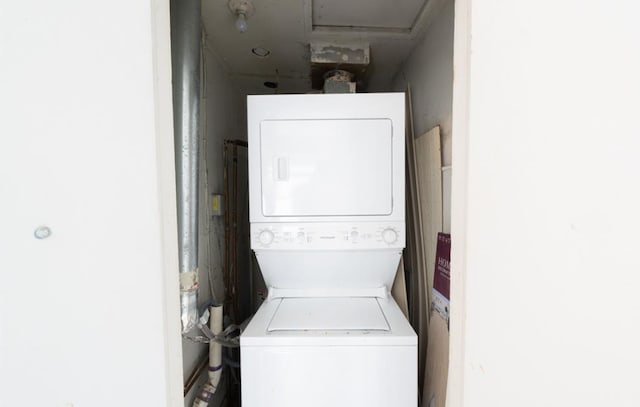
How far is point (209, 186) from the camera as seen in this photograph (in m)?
1.82

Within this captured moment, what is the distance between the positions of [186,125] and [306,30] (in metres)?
1.13

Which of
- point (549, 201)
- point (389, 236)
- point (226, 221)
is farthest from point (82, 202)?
point (226, 221)

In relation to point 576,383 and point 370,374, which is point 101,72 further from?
point 370,374

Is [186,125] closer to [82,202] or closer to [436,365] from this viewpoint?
[82,202]

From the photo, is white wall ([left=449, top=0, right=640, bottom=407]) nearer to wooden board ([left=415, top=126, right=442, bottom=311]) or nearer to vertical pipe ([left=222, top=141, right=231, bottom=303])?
wooden board ([left=415, top=126, right=442, bottom=311])

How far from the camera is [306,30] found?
1673mm

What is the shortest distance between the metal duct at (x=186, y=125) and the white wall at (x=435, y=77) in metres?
1.29

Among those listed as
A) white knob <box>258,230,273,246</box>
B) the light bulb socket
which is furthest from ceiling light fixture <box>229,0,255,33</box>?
white knob <box>258,230,273,246</box>

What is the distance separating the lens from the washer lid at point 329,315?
1.21m

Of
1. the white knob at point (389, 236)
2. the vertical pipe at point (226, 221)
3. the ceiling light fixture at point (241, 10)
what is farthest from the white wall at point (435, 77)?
the vertical pipe at point (226, 221)

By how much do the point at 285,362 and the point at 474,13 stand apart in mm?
1361

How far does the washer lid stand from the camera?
3.97ft

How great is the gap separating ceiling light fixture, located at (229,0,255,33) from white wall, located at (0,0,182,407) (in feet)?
3.16

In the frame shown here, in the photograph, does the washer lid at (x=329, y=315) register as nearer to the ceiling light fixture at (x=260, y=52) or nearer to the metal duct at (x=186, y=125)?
the metal duct at (x=186, y=125)
